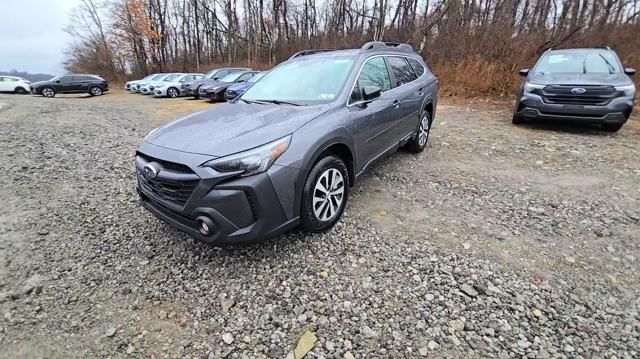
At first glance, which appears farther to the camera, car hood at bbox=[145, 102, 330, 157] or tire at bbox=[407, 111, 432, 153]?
tire at bbox=[407, 111, 432, 153]

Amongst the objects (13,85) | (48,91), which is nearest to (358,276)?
(48,91)

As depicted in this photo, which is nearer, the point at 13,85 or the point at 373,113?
the point at 373,113

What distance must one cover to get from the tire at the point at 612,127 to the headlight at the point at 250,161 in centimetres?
700

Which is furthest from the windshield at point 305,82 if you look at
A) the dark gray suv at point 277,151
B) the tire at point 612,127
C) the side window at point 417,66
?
the tire at point 612,127

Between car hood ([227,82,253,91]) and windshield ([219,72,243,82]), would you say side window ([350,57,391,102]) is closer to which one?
car hood ([227,82,253,91])

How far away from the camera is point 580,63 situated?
676 cm

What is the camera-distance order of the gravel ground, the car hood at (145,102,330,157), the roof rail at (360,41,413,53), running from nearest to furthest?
the gravel ground
the car hood at (145,102,330,157)
the roof rail at (360,41,413,53)

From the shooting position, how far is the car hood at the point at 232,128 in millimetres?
2432

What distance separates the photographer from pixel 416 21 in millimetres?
20031

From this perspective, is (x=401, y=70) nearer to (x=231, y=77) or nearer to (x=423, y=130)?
(x=423, y=130)

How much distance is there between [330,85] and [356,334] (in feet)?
7.74

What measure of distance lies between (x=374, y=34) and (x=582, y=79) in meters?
16.6

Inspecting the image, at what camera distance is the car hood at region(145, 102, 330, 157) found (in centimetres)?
243

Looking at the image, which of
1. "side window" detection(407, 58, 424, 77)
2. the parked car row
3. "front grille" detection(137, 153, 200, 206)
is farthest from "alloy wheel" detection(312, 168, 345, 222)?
the parked car row
